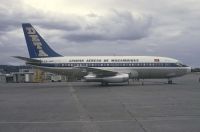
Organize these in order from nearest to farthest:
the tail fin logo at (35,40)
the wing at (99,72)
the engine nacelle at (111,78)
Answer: the wing at (99,72), the engine nacelle at (111,78), the tail fin logo at (35,40)

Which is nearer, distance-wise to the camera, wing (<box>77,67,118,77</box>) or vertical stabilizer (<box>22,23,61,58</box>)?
wing (<box>77,67,118,77</box>)

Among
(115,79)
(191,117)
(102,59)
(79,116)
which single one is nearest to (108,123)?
(79,116)

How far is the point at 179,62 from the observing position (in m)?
42.4

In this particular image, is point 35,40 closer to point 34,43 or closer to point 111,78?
point 34,43

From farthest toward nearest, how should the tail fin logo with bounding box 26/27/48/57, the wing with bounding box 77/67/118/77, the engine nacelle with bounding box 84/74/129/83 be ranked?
the tail fin logo with bounding box 26/27/48/57 < the engine nacelle with bounding box 84/74/129/83 < the wing with bounding box 77/67/118/77

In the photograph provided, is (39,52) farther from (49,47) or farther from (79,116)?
(79,116)

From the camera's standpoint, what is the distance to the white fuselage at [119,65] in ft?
135

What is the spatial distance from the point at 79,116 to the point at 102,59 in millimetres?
28692

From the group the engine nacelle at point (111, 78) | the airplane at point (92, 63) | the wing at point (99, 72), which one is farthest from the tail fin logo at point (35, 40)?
the engine nacelle at point (111, 78)

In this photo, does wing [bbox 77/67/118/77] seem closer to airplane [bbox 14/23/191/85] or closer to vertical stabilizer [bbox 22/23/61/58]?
airplane [bbox 14/23/191/85]

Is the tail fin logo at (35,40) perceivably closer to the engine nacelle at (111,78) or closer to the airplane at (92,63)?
the airplane at (92,63)

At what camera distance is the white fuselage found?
41.1m

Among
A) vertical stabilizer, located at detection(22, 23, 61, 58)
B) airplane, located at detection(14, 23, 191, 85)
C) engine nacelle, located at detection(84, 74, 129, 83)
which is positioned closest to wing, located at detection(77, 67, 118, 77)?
engine nacelle, located at detection(84, 74, 129, 83)

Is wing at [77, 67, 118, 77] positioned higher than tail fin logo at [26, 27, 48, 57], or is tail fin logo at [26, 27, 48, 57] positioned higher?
tail fin logo at [26, 27, 48, 57]
